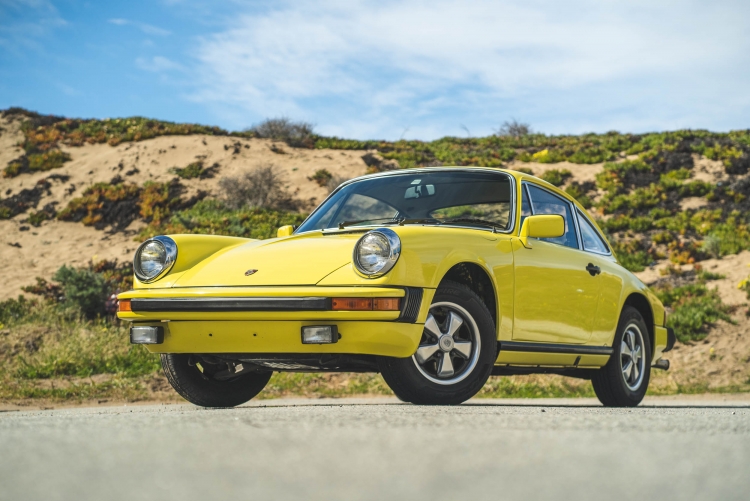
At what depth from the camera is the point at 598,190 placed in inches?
973

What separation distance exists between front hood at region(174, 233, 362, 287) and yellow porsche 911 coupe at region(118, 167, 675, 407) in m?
0.01

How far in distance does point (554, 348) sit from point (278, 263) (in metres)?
2.11

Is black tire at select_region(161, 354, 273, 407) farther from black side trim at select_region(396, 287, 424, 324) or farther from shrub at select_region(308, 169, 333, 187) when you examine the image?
shrub at select_region(308, 169, 333, 187)

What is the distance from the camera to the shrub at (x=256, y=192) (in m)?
23.4

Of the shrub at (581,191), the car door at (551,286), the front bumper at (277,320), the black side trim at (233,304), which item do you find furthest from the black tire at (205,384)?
the shrub at (581,191)

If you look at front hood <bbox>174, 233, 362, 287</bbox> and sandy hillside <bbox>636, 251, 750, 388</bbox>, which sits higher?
front hood <bbox>174, 233, 362, 287</bbox>

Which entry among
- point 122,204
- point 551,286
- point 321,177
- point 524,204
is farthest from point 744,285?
point 122,204

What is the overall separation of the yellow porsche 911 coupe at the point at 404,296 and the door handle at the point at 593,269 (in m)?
0.02

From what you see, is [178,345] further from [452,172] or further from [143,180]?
[143,180]

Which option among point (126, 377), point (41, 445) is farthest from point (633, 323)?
point (126, 377)

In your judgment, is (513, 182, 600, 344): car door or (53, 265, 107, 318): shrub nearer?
(513, 182, 600, 344): car door

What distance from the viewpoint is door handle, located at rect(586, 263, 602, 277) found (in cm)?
645

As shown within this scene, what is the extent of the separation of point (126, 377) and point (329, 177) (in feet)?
53.1

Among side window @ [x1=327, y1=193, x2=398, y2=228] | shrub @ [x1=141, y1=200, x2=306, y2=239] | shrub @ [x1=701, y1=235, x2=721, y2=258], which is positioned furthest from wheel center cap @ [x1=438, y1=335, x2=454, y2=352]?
shrub @ [x1=701, y1=235, x2=721, y2=258]
